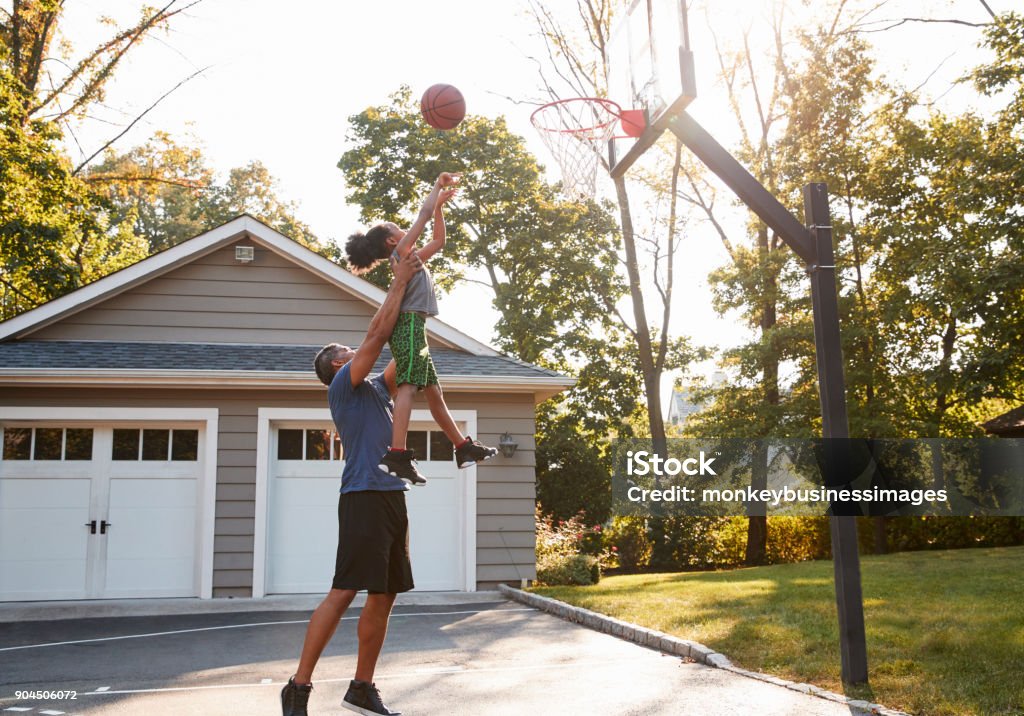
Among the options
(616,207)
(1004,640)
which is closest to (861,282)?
(616,207)

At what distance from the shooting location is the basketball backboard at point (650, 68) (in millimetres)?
5836

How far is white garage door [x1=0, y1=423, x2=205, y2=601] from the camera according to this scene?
11.0 metres

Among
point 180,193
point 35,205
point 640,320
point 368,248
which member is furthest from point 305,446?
point 180,193

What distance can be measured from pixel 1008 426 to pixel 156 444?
59.7ft

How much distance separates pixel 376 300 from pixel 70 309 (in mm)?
4188

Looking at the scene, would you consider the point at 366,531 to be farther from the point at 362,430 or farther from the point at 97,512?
the point at 97,512

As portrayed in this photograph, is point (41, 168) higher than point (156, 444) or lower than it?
Result: higher

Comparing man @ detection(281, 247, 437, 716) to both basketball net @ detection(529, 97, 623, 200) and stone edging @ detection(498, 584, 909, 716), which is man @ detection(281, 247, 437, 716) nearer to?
stone edging @ detection(498, 584, 909, 716)

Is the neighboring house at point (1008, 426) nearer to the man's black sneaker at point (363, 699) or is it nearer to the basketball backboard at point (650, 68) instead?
→ the basketball backboard at point (650, 68)

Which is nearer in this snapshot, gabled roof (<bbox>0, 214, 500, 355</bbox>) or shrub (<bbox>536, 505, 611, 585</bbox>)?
gabled roof (<bbox>0, 214, 500, 355</bbox>)

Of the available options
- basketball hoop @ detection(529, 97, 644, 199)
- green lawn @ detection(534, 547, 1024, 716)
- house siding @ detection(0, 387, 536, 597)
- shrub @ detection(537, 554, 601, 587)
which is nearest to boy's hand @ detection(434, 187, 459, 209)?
basketball hoop @ detection(529, 97, 644, 199)

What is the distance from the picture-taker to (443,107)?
533 centimetres

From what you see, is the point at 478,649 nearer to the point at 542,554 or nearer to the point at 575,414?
the point at 542,554

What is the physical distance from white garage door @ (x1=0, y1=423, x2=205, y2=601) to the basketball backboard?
24.1 feet
